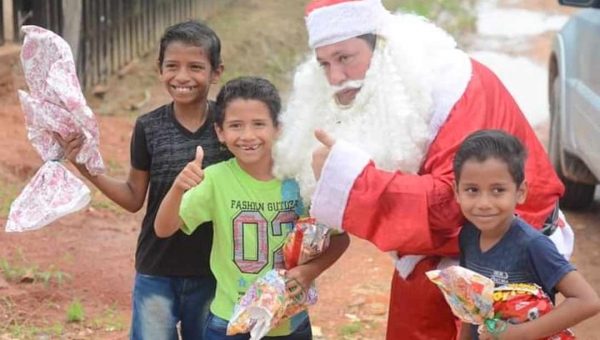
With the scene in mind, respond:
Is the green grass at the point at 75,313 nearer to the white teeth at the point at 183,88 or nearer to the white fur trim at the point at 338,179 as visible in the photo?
the white teeth at the point at 183,88

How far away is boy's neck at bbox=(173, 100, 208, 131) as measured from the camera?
12.5 ft

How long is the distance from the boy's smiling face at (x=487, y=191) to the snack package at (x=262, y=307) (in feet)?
2.14

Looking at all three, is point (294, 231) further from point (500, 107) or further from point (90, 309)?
point (90, 309)

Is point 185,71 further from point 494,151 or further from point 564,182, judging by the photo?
point 564,182

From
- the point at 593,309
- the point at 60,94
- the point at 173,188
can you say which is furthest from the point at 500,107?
the point at 60,94

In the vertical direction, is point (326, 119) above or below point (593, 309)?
above

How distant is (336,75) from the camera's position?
3479 mm

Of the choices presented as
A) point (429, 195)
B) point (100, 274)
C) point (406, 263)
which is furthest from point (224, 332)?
point (100, 274)

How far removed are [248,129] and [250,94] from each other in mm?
116

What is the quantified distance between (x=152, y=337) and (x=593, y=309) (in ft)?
5.20

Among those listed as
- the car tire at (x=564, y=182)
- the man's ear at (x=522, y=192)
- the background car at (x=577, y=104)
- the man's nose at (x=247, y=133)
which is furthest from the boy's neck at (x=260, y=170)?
the car tire at (x=564, y=182)

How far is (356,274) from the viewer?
663 centimetres

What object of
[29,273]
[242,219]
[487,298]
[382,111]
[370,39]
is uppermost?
[370,39]

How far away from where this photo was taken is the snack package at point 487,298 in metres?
3.12
